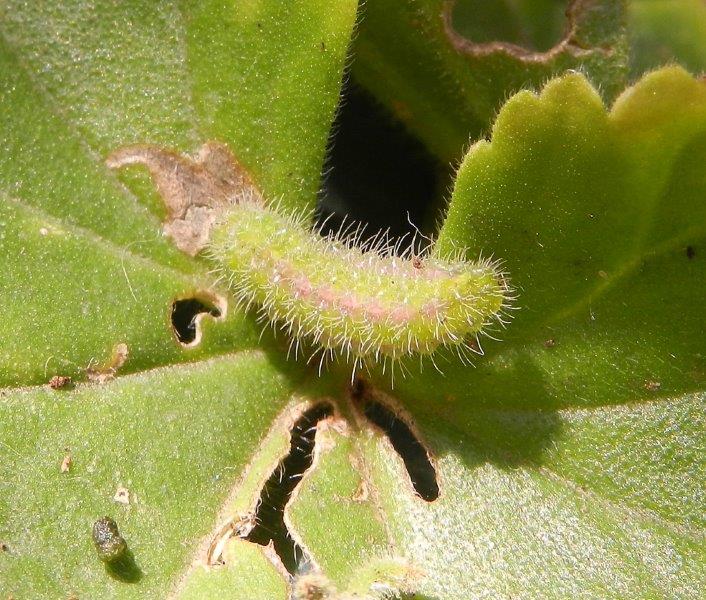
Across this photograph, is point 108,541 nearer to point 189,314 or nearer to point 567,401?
point 189,314

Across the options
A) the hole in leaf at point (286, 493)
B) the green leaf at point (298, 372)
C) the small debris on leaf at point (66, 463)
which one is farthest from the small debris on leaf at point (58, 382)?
the hole in leaf at point (286, 493)

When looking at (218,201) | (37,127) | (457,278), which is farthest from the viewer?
(218,201)

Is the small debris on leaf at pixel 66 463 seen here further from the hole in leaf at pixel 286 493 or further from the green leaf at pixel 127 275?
the hole in leaf at pixel 286 493

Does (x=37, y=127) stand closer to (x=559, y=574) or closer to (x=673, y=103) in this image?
(x=673, y=103)

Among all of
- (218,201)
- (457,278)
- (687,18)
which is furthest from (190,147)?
(687,18)

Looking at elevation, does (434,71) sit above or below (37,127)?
above

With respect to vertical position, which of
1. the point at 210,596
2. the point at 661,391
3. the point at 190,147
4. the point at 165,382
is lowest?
the point at 210,596

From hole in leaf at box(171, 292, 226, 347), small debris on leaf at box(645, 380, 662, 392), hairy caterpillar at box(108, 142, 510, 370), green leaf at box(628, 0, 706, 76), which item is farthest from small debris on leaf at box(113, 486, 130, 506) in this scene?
green leaf at box(628, 0, 706, 76)
